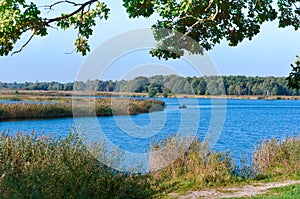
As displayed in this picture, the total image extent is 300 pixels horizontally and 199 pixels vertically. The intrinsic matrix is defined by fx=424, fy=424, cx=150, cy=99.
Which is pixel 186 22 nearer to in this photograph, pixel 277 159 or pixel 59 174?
pixel 59 174

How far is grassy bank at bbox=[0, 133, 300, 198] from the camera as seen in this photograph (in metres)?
5.61

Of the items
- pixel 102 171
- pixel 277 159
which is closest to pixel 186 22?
pixel 102 171

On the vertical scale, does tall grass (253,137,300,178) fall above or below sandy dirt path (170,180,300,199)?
above

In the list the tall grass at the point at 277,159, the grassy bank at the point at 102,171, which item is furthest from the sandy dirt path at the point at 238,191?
the tall grass at the point at 277,159

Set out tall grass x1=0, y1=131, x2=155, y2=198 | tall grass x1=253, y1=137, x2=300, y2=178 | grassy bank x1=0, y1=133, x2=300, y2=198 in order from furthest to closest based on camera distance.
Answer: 1. tall grass x1=253, y1=137, x2=300, y2=178
2. grassy bank x1=0, y1=133, x2=300, y2=198
3. tall grass x1=0, y1=131, x2=155, y2=198

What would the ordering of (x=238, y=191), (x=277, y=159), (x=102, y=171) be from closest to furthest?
(x=102, y=171), (x=238, y=191), (x=277, y=159)

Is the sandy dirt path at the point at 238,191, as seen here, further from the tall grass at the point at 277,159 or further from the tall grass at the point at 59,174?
the tall grass at the point at 59,174

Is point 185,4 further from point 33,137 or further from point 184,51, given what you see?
point 33,137

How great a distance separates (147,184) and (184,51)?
2428 millimetres

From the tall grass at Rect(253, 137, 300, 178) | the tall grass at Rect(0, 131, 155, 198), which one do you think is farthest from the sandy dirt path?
the tall grass at Rect(0, 131, 155, 198)

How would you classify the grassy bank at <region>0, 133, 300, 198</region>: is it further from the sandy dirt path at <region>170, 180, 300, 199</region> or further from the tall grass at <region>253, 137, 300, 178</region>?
the sandy dirt path at <region>170, 180, 300, 199</region>

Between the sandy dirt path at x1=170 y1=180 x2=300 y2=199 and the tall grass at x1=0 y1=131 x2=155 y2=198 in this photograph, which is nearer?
the tall grass at x1=0 y1=131 x2=155 y2=198

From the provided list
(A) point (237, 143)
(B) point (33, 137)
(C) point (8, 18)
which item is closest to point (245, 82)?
(A) point (237, 143)

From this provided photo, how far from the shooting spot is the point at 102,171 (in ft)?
22.1
